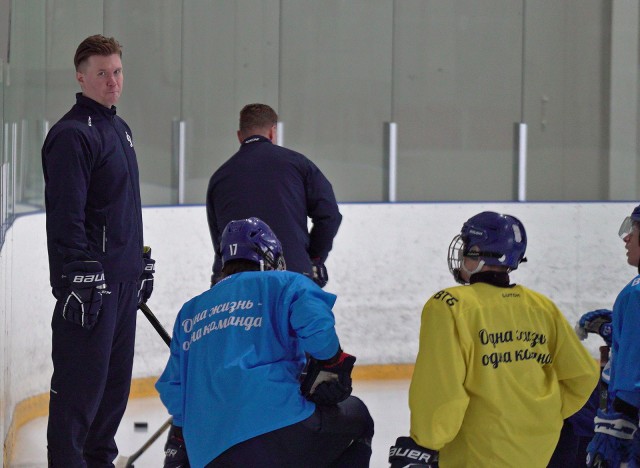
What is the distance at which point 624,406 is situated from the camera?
2.59 meters

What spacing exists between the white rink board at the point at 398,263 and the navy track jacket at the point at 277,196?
1.65m

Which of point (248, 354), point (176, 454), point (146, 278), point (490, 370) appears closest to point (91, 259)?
point (146, 278)

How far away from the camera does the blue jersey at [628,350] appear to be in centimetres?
256

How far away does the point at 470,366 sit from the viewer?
8.05 ft

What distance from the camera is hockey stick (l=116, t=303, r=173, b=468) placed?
395 cm

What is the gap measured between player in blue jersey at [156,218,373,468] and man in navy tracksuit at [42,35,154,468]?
723 mm

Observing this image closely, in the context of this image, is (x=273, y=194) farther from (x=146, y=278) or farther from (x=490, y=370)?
(x=490, y=370)

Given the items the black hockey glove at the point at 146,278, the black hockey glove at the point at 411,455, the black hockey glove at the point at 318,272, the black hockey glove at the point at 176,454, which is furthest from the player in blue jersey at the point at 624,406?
the black hockey glove at the point at 318,272

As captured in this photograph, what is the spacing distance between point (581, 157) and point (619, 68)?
63cm

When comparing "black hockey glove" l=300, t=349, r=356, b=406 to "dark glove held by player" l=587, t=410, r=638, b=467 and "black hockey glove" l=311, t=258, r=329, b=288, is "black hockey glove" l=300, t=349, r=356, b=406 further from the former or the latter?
"black hockey glove" l=311, t=258, r=329, b=288

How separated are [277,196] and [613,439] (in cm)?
192

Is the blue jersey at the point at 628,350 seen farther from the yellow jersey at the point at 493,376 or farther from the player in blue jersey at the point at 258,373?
the player in blue jersey at the point at 258,373

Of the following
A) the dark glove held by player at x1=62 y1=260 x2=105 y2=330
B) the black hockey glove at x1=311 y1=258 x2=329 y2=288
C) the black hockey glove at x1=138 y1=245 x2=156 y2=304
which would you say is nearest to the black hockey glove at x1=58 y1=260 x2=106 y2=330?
the dark glove held by player at x1=62 y1=260 x2=105 y2=330

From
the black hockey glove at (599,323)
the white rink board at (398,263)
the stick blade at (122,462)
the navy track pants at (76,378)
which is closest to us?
the black hockey glove at (599,323)
